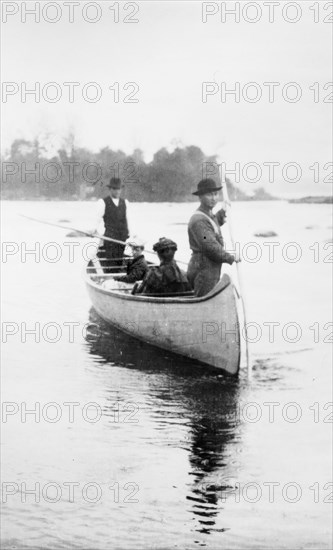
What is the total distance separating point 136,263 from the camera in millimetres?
6805

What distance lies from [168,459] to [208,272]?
6.97 feet

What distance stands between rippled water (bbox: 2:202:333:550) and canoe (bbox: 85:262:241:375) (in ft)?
0.41

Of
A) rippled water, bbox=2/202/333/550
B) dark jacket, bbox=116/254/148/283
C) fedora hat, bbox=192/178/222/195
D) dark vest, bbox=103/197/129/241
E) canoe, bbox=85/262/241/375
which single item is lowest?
rippled water, bbox=2/202/333/550

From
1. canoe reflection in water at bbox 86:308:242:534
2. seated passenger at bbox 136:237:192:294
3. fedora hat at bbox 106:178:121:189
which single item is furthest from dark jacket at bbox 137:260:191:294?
fedora hat at bbox 106:178:121:189

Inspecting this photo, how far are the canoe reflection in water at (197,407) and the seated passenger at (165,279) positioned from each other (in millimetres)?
528

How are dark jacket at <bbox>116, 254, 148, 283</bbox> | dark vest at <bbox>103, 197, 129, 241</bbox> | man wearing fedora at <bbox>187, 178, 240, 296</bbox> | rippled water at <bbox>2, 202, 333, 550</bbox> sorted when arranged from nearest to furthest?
rippled water at <bbox>2, 202, 333, 550</bbox> → man wearing fedora at <bbox>187, 178, 240, 296</bbox> → dark jacket at <bbox>116, 254, 148, 283</bbox> → dark vest at <bbox>103, 197, 129, 241</bbox>

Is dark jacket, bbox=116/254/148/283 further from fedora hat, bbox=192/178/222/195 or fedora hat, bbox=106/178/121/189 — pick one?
fedora hat, bbox=192/178/222/195

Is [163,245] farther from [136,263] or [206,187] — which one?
[136,263]

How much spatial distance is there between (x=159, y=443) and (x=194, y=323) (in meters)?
1.65

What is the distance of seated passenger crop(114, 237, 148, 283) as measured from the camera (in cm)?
668

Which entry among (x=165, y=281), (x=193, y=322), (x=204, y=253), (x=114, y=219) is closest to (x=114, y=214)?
(x=114, y=219)

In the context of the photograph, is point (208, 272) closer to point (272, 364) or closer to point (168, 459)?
point (272, 364)

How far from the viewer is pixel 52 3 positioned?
6.94 meters

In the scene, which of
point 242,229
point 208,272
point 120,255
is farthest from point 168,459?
point 242,229
